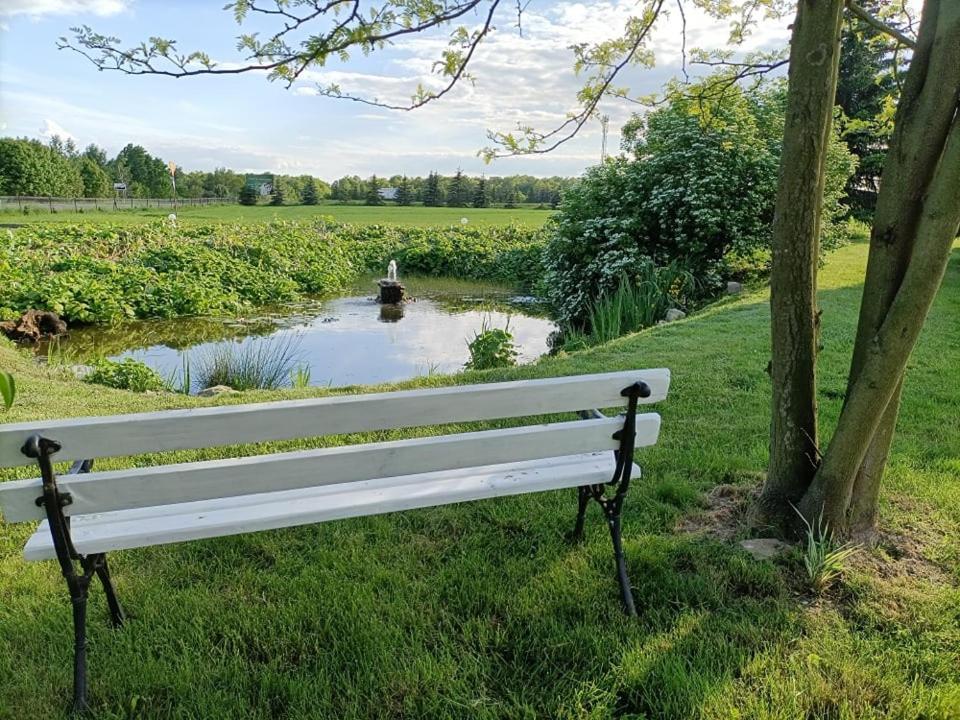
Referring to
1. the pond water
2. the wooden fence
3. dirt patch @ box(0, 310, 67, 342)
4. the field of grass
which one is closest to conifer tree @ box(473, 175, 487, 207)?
the field of grass

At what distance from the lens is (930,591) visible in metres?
2.51

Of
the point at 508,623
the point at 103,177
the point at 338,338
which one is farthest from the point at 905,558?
the point at 103,177

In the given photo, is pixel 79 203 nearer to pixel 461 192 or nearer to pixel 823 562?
pixel 461 192

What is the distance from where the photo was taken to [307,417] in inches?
80.0

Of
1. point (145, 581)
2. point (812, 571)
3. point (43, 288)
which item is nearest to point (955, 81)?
point (812, 571)

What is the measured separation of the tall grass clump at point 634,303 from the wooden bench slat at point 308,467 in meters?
6.96

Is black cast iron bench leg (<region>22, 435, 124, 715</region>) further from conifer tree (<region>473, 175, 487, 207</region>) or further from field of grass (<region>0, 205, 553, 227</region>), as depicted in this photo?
conifer tree (<region>473, 175, 487, 207</region>)

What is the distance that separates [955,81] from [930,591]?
6.24 feet

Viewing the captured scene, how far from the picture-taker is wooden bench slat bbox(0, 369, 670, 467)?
1.86m

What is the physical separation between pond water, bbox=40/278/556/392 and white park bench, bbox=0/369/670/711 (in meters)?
5.86

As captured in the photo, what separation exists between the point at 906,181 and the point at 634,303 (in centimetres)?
807

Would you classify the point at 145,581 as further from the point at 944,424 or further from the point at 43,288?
the point at 43,288

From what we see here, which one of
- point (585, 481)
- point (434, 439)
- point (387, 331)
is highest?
point (434, 439)

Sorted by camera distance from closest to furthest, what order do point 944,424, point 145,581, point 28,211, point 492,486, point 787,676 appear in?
point 787,676 < point 492,486 < point 145,581 < point 944,424 < point 28,211
